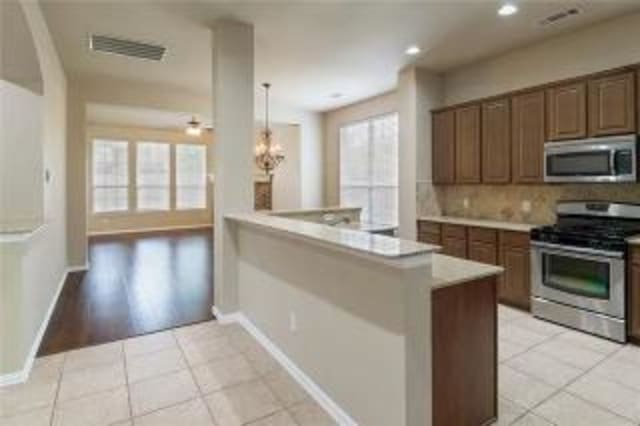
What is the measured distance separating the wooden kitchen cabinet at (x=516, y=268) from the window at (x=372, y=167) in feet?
8.66

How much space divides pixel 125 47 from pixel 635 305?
583cm

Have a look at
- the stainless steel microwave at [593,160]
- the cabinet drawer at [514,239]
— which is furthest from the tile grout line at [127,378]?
the stainless steel microwave at [593,160]

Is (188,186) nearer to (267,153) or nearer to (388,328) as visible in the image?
(267,153)

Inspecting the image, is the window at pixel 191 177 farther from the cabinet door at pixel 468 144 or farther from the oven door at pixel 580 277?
the oven door at pixel 580 277

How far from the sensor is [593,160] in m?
3.64

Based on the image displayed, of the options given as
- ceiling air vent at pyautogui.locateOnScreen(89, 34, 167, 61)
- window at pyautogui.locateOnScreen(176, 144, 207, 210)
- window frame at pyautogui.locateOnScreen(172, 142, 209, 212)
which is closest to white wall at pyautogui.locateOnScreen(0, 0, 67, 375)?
ceiling air vent at pyautogui.locateOnScreen(89, 34, 167, 61)

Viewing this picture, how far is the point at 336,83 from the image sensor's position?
6043mm

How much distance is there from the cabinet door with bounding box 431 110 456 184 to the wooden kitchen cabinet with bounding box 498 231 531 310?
1308 millimetres

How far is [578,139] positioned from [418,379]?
10.9 feet

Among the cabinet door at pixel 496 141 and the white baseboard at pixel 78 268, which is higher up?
the cabinet door at pixel 496 141

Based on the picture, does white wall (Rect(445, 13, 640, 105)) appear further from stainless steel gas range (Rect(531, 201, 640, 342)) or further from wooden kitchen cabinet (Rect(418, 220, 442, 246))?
wooden kitchen cabinet (Rect(418, 220, 442, 246))

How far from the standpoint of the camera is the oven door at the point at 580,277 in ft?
Result: 10.6

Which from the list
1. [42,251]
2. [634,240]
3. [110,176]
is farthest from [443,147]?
[110,176]

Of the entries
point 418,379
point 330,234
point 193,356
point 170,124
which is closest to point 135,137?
point 170,124
